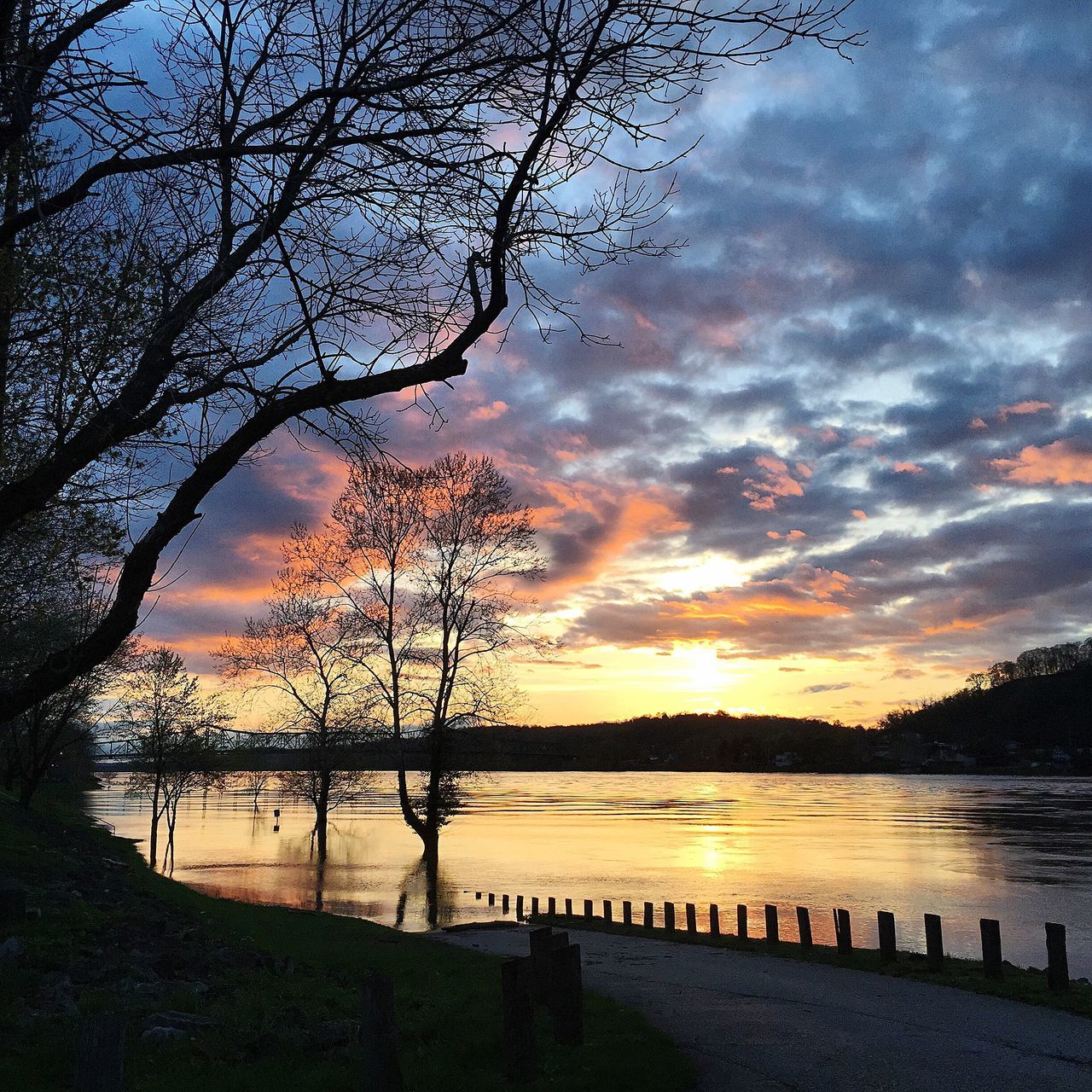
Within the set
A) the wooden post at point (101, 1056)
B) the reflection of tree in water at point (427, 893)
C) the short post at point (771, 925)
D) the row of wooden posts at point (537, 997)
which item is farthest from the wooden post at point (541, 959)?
the reflection of tree in water at point (427, 893)

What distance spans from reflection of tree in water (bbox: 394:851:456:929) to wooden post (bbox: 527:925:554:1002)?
47.9 feet

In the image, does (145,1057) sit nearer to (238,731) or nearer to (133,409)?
(133,409)

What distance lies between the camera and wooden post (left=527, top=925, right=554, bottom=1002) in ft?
35.5

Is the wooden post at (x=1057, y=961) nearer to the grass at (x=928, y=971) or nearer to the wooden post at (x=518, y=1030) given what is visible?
the grass at (x=928, y=971)

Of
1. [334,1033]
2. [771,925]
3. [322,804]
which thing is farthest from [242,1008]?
[322,804]

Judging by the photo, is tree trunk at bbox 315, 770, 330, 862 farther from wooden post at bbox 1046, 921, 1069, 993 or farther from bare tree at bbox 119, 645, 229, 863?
wooden post at bbox 1046, 921, 1069, 993

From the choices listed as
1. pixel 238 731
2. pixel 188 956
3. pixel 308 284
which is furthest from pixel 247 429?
pixel 238 731

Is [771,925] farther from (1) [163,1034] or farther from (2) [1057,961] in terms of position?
(1) [163,1034]

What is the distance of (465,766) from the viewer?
124ft

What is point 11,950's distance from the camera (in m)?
10.6

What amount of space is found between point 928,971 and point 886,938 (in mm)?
885

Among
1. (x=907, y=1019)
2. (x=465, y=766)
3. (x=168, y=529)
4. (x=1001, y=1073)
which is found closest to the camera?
(x=168, y=529)

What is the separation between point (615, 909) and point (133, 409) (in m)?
25.6

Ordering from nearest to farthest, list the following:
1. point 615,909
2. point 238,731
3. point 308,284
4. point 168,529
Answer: point 168,529
point 308,284
point 615,909
point 238,731
